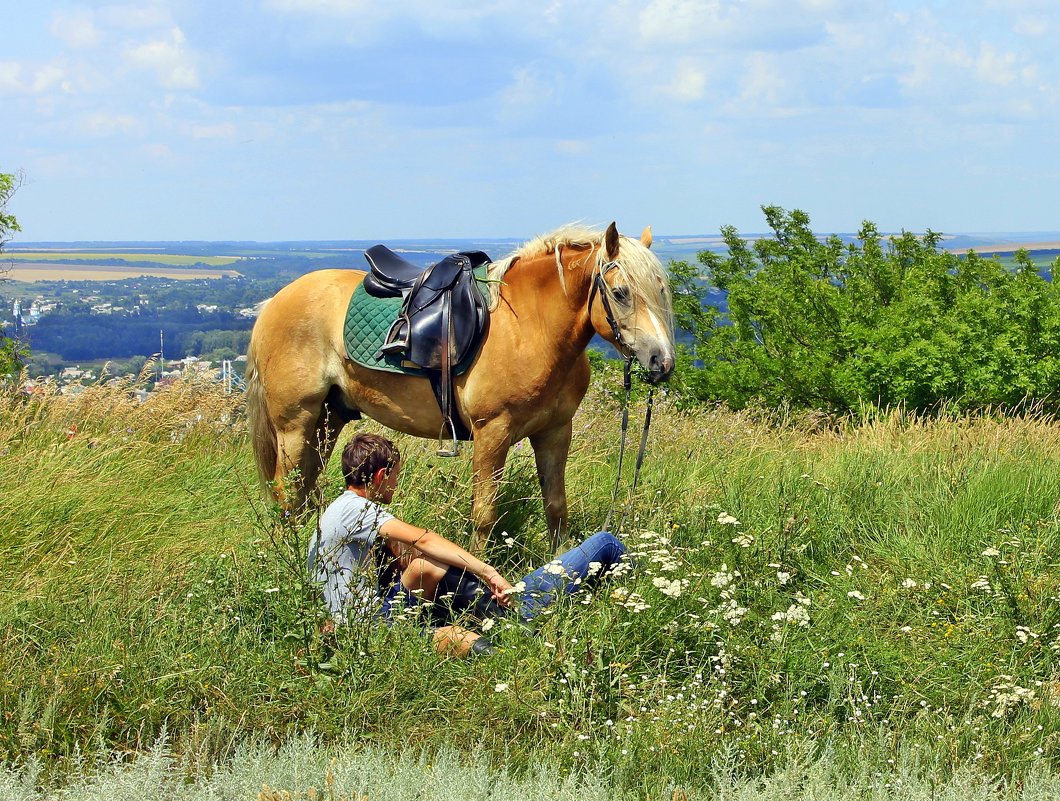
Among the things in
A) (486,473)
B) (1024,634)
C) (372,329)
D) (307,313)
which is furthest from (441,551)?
(1024,634)

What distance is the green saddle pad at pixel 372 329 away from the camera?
18.4 ft

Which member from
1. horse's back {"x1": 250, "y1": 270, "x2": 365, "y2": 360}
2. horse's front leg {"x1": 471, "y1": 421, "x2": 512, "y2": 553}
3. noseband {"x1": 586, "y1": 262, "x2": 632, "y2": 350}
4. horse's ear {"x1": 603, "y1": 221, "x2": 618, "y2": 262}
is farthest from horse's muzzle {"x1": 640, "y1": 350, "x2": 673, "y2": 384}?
horse's back {"x1": 250, "y1": 270, "x2": 365, "y2": 360}

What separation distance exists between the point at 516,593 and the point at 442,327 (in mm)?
1529

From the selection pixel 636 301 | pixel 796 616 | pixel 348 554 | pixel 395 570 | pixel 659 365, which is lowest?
pixel 796 616

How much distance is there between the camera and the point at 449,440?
561 centimetres

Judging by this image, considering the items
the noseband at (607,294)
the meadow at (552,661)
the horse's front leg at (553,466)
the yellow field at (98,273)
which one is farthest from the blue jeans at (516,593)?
the yellow field at (98,273)

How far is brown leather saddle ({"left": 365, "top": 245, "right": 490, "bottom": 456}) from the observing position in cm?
544

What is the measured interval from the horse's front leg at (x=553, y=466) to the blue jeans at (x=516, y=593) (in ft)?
2.46

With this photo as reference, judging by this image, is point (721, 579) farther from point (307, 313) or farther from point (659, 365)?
point (307, 313)

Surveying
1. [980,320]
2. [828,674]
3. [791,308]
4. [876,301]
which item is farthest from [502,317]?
[876,301]

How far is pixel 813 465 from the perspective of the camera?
23.9 ft

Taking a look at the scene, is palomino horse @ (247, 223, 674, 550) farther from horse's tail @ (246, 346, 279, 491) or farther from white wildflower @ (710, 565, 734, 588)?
white wildflower @ (710, 565, 734, 588)

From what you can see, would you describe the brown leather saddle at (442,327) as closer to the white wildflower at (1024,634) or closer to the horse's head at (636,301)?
the horse's head at (636,301)

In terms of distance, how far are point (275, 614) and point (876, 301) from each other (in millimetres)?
11058
